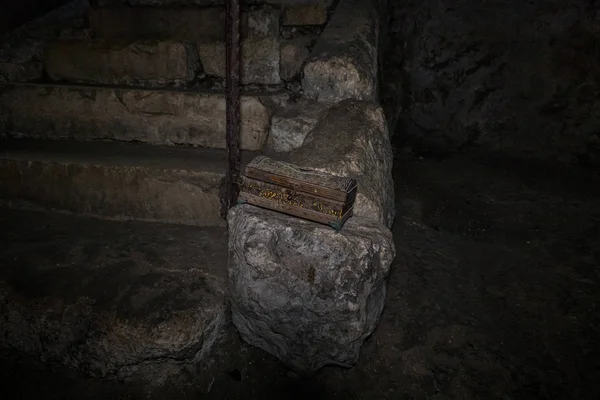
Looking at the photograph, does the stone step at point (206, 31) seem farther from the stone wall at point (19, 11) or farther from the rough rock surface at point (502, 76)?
the rough rock surface at point (502, 76)

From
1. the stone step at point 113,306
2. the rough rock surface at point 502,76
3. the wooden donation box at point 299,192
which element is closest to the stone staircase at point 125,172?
the stone step at point 113,306

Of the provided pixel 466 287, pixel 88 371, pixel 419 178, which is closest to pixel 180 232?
pixel 88 371

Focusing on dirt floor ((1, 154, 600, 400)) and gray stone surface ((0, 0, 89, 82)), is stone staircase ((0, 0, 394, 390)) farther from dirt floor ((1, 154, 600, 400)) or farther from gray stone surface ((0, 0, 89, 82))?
dirt floor ((1, 154, 600, 400))

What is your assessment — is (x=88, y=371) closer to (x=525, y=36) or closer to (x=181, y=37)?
(x=181, y=37)

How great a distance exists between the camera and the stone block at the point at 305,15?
3453 mm

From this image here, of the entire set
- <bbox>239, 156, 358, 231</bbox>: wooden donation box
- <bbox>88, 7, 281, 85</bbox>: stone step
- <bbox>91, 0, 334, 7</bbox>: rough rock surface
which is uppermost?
<bbox>91, 0, 334, 7</bbox>: rough rock surface

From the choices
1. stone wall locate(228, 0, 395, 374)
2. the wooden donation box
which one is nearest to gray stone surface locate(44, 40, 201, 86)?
stone wall locate(228, 0, 395, 374)

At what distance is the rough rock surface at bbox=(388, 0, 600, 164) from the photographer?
4.22 m

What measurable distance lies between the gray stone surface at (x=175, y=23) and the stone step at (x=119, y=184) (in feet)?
3.96

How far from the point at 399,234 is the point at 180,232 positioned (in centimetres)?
156

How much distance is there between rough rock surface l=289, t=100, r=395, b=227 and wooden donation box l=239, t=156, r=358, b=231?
20cm

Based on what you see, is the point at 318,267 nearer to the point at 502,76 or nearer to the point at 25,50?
the point at 25,50

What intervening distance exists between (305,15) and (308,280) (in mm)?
2477

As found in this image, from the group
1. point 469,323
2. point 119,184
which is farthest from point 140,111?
point 469,323
